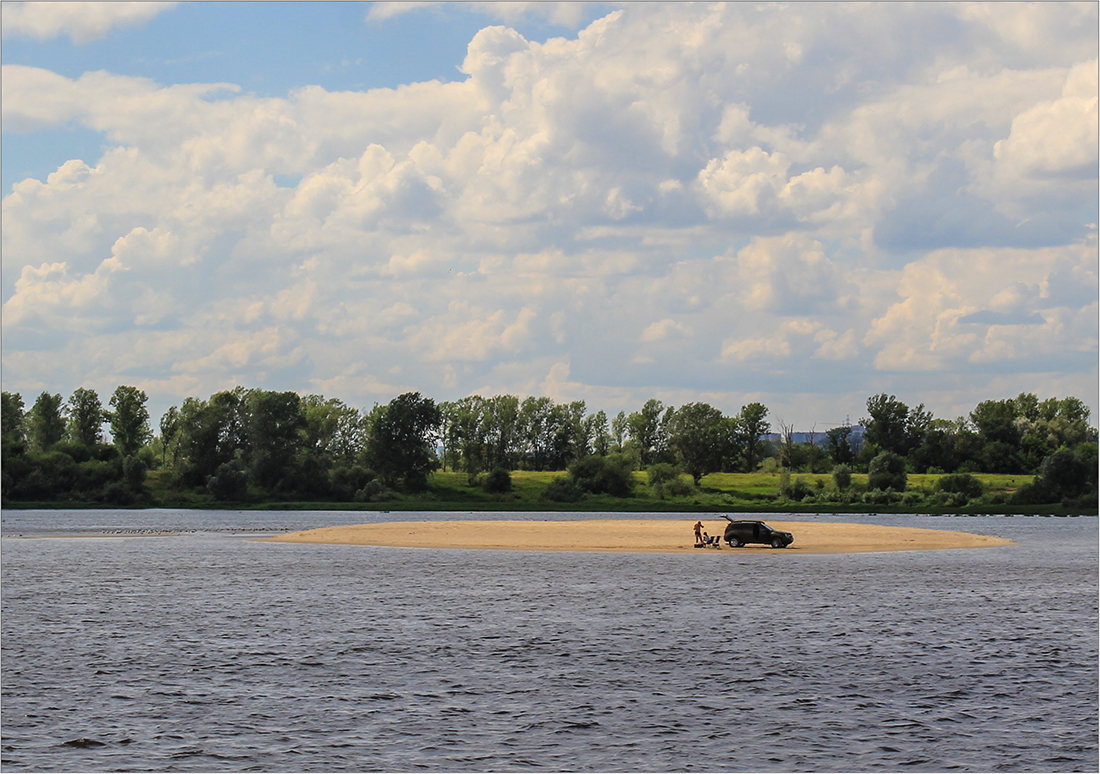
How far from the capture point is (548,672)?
34969mm

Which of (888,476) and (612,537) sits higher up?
(888,476)

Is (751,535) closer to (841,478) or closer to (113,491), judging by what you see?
(841,478)

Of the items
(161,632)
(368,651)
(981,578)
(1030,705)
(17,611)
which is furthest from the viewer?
(981,578)

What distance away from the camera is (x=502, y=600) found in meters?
55.5

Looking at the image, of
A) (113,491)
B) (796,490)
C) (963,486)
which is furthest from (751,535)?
(113,491)

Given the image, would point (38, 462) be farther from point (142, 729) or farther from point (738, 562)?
point (142, 729)

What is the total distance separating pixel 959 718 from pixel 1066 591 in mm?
37995

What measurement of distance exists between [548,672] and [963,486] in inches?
6793

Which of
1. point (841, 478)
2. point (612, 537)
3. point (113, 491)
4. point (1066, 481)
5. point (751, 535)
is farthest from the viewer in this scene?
point (113, 491)

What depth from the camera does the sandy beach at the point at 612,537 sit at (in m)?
95.4

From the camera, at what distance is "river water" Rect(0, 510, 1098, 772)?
82.6 feet

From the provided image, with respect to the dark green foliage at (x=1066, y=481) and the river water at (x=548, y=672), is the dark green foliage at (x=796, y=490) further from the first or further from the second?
the river water at (x=548, y=672)

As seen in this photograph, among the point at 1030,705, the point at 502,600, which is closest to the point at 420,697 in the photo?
the point at 1030,705

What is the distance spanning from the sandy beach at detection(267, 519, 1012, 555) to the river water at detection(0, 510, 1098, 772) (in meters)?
24.8
